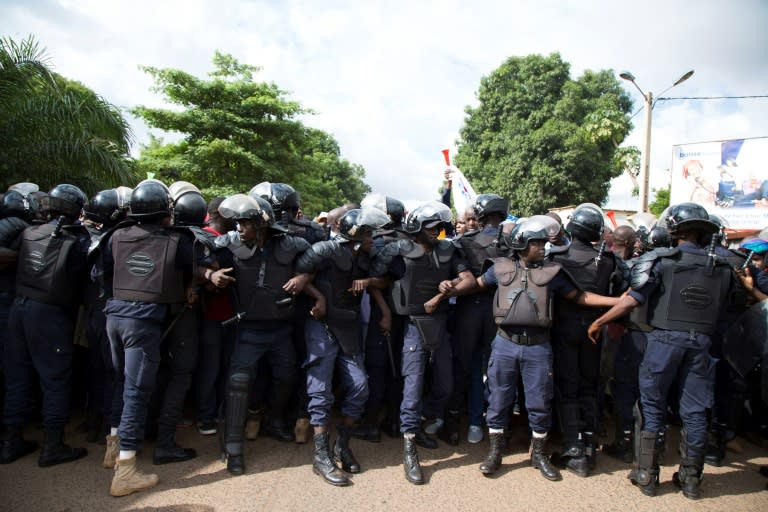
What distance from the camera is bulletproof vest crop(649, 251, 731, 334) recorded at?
3820mm

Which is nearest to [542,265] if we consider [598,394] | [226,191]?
[598,394]

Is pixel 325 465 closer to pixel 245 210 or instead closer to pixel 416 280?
pixel 416 280

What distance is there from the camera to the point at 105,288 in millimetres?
4105

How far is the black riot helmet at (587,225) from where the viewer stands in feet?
14.7

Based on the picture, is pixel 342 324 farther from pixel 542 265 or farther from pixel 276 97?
pixel 276 97

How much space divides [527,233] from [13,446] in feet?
15.0

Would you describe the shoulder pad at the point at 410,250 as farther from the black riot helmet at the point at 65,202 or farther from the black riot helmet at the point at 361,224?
the black riot helmet at the point at 65,202

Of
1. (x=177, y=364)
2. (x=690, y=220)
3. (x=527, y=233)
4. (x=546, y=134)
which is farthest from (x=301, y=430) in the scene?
(x=546, y=134)

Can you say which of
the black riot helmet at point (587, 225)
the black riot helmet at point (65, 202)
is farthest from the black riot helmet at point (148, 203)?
the black riot helmet at point (587, 225)

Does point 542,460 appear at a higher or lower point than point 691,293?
lower

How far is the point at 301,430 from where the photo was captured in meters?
4.60

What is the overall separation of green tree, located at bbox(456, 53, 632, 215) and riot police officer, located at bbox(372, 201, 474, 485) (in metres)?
22.0

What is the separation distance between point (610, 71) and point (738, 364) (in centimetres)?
2713

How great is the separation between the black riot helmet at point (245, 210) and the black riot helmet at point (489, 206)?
89.7 inches
